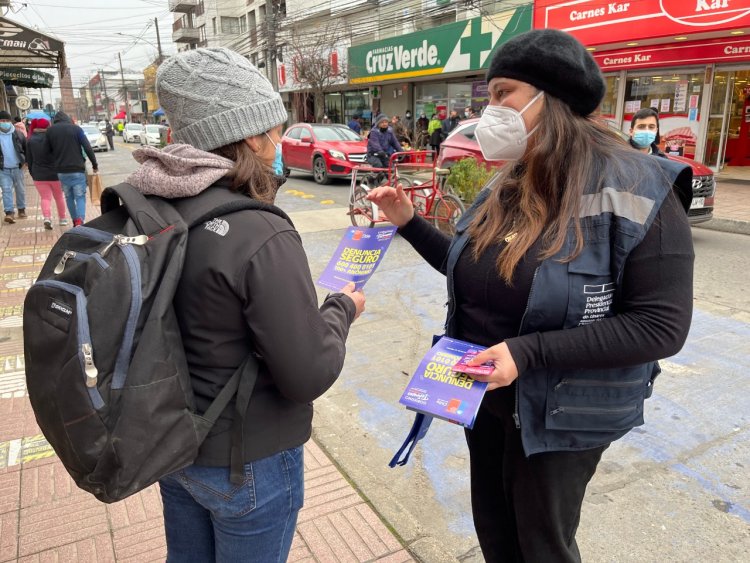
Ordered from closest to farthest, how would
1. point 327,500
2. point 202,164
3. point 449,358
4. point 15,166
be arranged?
point 202,164 < point 449,358 < point 327,500 < point 15,166

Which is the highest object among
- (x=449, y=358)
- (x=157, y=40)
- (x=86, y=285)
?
(x=157, y=40)

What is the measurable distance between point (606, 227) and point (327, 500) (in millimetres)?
1934

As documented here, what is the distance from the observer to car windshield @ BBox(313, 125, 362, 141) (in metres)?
14.8

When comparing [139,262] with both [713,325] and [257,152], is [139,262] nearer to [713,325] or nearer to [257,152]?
[257,152]

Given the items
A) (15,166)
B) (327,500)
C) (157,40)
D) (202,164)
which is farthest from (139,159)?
(157,40)

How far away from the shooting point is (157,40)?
45.2 meters

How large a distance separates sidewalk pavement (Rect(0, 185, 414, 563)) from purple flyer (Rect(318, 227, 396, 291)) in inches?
48.1

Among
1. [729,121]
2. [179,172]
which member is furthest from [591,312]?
[729,121]

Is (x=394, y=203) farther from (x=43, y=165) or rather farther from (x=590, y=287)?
(x=43, y=165)

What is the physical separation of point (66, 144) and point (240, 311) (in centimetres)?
827

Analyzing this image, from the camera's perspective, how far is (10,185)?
10062mm

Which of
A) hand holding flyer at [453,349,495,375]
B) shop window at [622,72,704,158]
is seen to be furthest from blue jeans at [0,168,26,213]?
shop window at [622,72,704,158]

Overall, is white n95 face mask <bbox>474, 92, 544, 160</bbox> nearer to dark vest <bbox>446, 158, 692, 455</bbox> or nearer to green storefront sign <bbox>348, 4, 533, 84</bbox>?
dark vest <bbox>446, 158, 692, 455</bbox>

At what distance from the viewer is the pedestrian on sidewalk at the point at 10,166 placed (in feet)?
31.7
